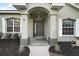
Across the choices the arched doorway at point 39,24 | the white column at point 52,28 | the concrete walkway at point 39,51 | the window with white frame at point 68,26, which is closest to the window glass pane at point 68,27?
the window with white frame at point 68,26

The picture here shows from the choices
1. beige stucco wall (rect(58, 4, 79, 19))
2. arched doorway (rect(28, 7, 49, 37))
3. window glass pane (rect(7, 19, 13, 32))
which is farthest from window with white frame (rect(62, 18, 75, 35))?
window glass pane (rect(7, 19, 13, 32))

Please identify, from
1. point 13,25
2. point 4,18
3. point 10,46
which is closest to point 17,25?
point 13,25

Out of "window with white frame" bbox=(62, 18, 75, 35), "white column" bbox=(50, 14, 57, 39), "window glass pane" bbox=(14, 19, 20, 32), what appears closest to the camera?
"white column" bbox=(50, 14, 57, 39)

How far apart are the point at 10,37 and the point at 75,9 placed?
4.49 metres

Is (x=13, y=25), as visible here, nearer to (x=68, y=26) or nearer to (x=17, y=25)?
(x=17, y=25)

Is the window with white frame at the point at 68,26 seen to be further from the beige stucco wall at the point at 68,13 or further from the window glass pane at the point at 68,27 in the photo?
the beige stucco wall at the point at 68,13

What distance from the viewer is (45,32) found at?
334 inches

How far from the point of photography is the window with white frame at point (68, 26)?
745 centimetres

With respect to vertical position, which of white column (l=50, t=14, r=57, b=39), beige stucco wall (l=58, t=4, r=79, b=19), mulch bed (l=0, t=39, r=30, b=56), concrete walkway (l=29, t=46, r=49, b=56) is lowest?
concrete walkway (l=29, t=46, r=49, b=56)

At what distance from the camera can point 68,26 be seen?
24.5 feet

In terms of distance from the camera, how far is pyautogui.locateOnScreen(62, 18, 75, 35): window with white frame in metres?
7.45

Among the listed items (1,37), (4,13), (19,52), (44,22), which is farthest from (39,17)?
(19,52)

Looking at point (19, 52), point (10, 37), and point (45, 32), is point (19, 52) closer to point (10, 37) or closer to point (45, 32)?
point (10, 37)

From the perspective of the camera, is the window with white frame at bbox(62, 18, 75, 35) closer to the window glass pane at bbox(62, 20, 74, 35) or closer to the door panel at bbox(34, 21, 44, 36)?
the window glass pane at bbox(62, 20, 74, 35)
